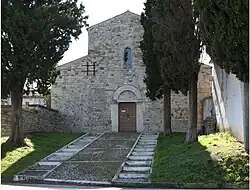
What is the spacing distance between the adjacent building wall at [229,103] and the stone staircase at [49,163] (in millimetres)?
6214

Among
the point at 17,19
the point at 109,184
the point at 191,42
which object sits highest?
the point at 17,19

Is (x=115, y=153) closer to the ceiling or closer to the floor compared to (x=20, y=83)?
closer to the floor

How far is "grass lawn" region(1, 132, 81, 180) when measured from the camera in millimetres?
13142

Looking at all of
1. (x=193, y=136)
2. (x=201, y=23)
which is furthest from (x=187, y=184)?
(x=193, y=136)

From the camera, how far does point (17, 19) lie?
1506 cm

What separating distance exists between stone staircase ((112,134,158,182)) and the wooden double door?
9.85 meters

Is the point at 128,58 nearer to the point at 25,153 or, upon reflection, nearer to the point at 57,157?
the point at 57,157

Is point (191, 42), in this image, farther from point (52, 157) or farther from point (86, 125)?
point (86, 125)

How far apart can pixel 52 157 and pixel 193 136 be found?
535 cm

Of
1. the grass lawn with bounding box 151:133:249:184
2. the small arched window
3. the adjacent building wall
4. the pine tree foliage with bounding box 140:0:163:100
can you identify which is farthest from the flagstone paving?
the small arched window

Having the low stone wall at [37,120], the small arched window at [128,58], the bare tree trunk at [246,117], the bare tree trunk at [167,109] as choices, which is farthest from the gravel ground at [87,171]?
the small arched window at [128,58]

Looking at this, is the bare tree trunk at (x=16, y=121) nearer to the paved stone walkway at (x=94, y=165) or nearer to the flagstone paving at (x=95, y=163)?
the paved stone walkway at (x=94, y=165)

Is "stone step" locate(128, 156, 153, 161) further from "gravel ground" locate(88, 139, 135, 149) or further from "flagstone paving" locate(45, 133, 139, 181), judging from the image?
"gravel ground" locate(88, 139, 135, 149)

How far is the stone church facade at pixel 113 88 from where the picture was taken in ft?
92.3
